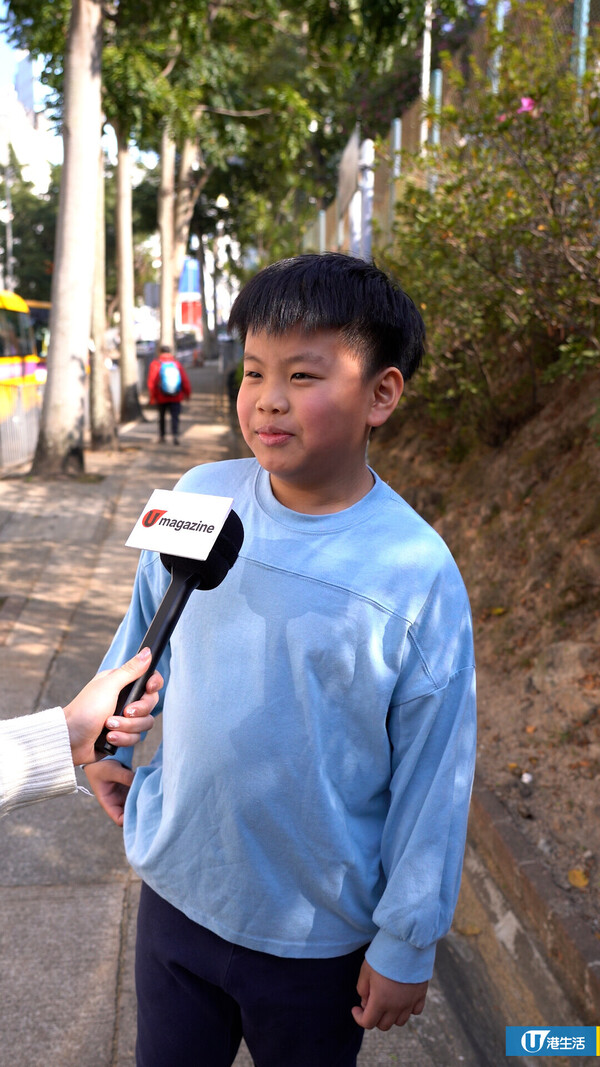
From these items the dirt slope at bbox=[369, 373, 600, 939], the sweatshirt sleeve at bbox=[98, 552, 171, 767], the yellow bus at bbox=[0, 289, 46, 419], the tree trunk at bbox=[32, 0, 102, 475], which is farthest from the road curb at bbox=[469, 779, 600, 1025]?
the yellow bus at bbox=[0, 289, 46, 419]

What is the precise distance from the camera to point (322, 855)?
1.65m

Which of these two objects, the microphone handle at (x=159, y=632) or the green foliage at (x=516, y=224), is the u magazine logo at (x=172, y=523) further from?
the green foliage at (x=516, y=224)

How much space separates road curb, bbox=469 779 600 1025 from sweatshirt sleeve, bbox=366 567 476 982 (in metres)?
1.15

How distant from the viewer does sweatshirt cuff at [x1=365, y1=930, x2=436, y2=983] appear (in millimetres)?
1599

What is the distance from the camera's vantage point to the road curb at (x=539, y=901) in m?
2.56

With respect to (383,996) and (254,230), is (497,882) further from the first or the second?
(254,230)

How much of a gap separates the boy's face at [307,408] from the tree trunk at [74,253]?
978 cm

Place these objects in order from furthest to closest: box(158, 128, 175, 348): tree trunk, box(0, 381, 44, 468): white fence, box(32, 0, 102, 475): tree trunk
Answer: box(158, 128, 175, 348): tree trunk, box(0, 381, 44, 468): white fence, box(32, 0, 102, 475): tree trunk

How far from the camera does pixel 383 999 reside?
63.1 inches

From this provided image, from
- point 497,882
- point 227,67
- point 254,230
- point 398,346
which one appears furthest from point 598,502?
point 254,230

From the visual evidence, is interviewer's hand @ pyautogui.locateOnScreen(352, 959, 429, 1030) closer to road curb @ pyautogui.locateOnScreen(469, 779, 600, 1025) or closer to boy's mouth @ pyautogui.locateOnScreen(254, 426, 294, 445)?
boy's mouth @ pyautogui.locateOnScreen(254, 426, 294, 445)

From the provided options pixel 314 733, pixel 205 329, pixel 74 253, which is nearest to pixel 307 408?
pixel 314 733

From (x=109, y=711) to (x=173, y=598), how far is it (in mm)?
211

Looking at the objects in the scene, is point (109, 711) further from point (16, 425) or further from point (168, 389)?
point (168, 389)
